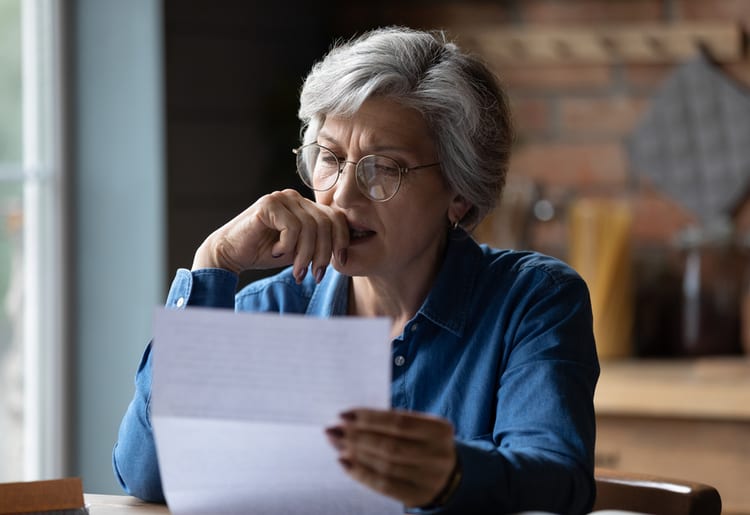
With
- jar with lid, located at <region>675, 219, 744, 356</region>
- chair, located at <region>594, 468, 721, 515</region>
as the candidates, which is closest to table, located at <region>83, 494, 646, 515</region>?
chair, located at <region>594, 468, 721, 515</region>

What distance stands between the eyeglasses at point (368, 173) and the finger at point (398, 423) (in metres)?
0.54

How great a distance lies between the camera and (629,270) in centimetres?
292

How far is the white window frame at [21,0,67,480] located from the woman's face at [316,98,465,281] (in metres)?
1.18

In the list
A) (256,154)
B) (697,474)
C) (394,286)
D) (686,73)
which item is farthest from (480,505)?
(686,73)

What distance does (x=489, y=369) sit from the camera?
1.48 m

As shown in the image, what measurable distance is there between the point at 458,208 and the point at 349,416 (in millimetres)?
737

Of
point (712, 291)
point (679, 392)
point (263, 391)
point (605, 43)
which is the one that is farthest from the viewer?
point (605, 43)

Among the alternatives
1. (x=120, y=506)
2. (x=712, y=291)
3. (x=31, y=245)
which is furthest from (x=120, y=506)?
(x=712, y=291)

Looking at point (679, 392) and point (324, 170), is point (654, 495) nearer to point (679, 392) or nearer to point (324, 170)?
point (324, 170)

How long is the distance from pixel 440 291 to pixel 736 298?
157 centimetres

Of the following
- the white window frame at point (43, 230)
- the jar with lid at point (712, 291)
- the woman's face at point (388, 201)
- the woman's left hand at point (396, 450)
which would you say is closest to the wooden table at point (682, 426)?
the jar with lid at point (712, 291)

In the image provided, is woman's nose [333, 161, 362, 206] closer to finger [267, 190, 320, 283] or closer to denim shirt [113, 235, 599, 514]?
finger [267, 190, 320, 283]

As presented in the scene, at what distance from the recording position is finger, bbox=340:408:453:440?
3.25ft

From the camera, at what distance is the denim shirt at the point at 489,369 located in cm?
122
